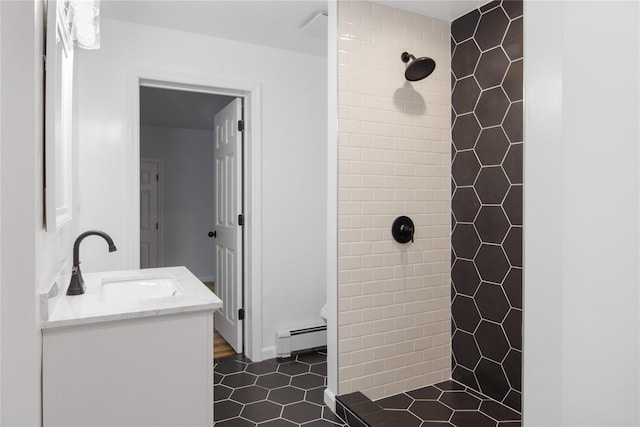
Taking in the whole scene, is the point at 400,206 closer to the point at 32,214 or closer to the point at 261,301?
the point at 261,301

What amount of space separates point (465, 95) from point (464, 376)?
71.2 inches

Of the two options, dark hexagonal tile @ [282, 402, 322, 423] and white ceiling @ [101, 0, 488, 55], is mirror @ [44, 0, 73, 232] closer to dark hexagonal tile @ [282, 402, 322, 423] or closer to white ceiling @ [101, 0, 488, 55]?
white ceiling @ [101, 0, 488, 55]

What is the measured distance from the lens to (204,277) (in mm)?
6945

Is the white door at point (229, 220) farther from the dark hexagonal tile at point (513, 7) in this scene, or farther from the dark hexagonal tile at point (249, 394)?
the dark hexagonal tile at point (513, 7)

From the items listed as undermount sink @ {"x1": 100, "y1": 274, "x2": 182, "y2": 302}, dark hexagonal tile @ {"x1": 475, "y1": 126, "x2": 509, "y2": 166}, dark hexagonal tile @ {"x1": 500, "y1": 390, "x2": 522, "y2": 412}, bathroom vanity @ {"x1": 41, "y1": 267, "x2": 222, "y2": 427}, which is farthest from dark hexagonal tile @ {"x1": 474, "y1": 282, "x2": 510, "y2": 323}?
undermount sink @ {"x1": 100, "y1": 274, "x2": 182, "y2": 302}

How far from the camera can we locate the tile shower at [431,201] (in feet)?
7.86

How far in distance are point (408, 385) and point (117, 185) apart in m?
2.29

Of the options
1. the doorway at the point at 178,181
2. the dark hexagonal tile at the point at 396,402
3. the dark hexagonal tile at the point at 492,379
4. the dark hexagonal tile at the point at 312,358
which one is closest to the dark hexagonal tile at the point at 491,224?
the dark hexagonal tile at the point at 492,379

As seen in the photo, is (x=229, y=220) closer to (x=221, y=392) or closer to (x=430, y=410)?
(x=221, y=392)

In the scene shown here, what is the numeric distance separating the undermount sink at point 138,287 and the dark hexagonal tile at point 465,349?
1841 millimetres

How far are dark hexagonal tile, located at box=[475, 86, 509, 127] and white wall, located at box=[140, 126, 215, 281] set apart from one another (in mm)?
5270

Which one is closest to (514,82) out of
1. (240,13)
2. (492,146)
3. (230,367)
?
(492,146)

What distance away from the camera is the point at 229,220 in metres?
3.57

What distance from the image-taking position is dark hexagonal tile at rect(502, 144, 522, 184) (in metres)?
2.30
